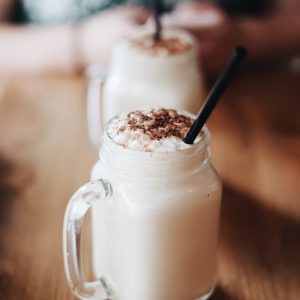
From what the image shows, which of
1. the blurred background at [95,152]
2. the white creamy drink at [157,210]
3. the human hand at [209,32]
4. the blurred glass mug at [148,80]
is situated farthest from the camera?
the human hand at [209,32]

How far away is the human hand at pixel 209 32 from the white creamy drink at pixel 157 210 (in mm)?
654

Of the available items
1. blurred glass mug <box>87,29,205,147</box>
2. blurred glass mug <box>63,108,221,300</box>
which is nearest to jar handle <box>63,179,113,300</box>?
blurred glass mug <box>63,108,221,300</box>

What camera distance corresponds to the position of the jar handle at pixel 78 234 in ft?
1.83

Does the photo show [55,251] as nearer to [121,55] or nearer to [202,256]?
[202,256]

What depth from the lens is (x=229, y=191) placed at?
0.82 metres

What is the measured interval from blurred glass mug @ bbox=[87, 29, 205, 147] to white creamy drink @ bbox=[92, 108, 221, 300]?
0.25m

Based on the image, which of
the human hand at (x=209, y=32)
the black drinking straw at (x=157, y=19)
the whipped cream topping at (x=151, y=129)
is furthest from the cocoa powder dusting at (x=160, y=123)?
the human hand at (x=209, y=32)

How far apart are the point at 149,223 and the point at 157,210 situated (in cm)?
2

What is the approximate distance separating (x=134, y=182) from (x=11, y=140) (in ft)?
1.55

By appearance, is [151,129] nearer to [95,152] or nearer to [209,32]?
[95,152]

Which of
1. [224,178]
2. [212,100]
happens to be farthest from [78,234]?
[224,178]

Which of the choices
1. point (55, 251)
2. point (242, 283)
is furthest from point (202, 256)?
point (55, 251)

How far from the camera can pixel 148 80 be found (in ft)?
2.86

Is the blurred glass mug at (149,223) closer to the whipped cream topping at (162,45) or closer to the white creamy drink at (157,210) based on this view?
the white creamy drink at (157,210)
